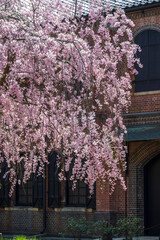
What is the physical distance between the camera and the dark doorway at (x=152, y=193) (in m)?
19.0

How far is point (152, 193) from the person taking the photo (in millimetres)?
19219

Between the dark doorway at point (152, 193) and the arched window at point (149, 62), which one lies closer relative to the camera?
the arched window at point (149, 62)

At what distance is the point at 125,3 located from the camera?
63.4 feet

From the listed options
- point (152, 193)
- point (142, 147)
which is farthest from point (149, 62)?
point (152, 193)

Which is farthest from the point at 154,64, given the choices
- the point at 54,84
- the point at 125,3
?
the point at 54,84

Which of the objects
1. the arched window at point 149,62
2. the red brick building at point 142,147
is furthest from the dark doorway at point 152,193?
the arched window at point 149,62

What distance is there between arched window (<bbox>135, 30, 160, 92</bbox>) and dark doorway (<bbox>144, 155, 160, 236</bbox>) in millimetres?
2674

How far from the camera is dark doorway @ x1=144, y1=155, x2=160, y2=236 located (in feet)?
62.4

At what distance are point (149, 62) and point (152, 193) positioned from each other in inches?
188

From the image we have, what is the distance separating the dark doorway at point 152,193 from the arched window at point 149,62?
2.67 metres

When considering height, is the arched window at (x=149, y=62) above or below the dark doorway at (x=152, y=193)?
above

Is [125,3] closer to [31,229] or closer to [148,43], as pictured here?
[148,43]

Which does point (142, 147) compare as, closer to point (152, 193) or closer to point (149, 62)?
point (152, 193)

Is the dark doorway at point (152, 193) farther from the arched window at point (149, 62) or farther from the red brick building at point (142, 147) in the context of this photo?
the arched window at point (149, 62)
